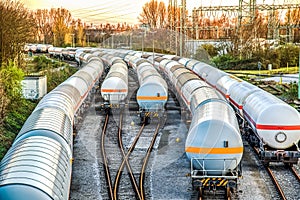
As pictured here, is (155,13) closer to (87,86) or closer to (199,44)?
(199,44)

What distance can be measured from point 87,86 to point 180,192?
16.0 meters

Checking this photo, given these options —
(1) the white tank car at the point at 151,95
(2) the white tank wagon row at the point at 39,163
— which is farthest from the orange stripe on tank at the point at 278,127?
(1) the white tank car at the point at 151,95

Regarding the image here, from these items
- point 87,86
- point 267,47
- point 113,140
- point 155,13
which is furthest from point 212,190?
point 155,13

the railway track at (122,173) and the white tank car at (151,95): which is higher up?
the white tank car at (151,95)

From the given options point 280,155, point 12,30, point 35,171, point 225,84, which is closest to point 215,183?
point 280,155

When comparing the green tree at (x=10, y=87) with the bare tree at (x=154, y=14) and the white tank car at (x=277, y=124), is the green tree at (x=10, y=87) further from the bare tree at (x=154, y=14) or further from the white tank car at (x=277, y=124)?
the bare tree at (x=154, y=14)

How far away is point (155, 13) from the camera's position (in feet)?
277

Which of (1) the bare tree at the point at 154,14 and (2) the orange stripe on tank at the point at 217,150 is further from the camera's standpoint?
Result: (1) the bare tree at the point at 154,14

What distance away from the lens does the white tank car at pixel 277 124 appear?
1633 cm

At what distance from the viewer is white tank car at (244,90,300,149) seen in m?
16.3

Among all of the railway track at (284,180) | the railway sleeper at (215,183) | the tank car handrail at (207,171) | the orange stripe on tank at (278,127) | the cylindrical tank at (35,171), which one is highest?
the cylindrical tank at (35,171)

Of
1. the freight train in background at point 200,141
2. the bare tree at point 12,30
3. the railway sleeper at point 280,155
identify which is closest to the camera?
the freight train in background at point 200,141

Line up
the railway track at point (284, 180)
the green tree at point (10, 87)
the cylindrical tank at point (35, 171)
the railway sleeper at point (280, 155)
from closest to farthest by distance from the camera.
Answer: the cylindrical tank at point (35, 171), the railway track at point (284, 180), the railway sleeper at point (280, 155), the green tree at point (10, 87)

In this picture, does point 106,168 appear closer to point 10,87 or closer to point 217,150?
point 217,150
